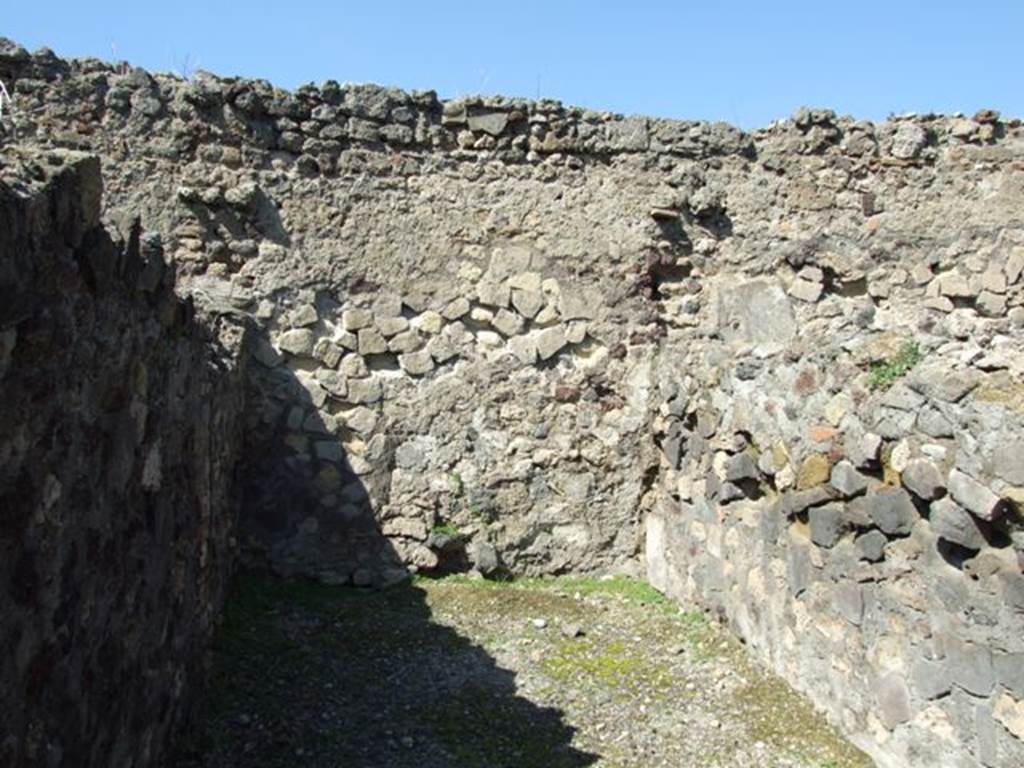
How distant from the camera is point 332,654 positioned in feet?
14.9

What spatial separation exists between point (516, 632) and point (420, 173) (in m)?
2.61

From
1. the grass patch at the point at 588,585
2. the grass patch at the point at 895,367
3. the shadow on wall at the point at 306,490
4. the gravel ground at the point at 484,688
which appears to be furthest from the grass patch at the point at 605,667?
the grass patch at the point at 895,367

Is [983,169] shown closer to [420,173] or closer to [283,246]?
[420,173]

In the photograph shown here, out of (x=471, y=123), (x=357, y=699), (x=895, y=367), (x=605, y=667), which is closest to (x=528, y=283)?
(x=471, y=123)

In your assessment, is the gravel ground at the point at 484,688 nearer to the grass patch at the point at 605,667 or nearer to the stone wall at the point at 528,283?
the grass patch at the point at 605,667

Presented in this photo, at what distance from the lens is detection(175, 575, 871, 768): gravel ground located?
3746mm

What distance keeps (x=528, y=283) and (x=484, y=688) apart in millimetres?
2472

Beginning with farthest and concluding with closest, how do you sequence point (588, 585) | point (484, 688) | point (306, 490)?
point (588, 585)
point (306, 490)
point (484, 688)

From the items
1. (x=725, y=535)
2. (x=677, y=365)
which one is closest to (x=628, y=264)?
(x=677, y=365)

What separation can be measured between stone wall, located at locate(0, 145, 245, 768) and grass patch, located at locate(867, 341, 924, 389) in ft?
8.54

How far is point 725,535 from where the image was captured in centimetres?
500

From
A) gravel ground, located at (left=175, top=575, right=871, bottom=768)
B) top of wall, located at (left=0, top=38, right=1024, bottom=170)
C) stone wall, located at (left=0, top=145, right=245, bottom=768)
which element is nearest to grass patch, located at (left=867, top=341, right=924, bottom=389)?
gravel ground, located at (left=175, top=575, right=871, bottom=768)

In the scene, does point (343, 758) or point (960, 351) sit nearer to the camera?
point (343, 758)

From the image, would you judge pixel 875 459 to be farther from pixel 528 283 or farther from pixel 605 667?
pixel 528 283
